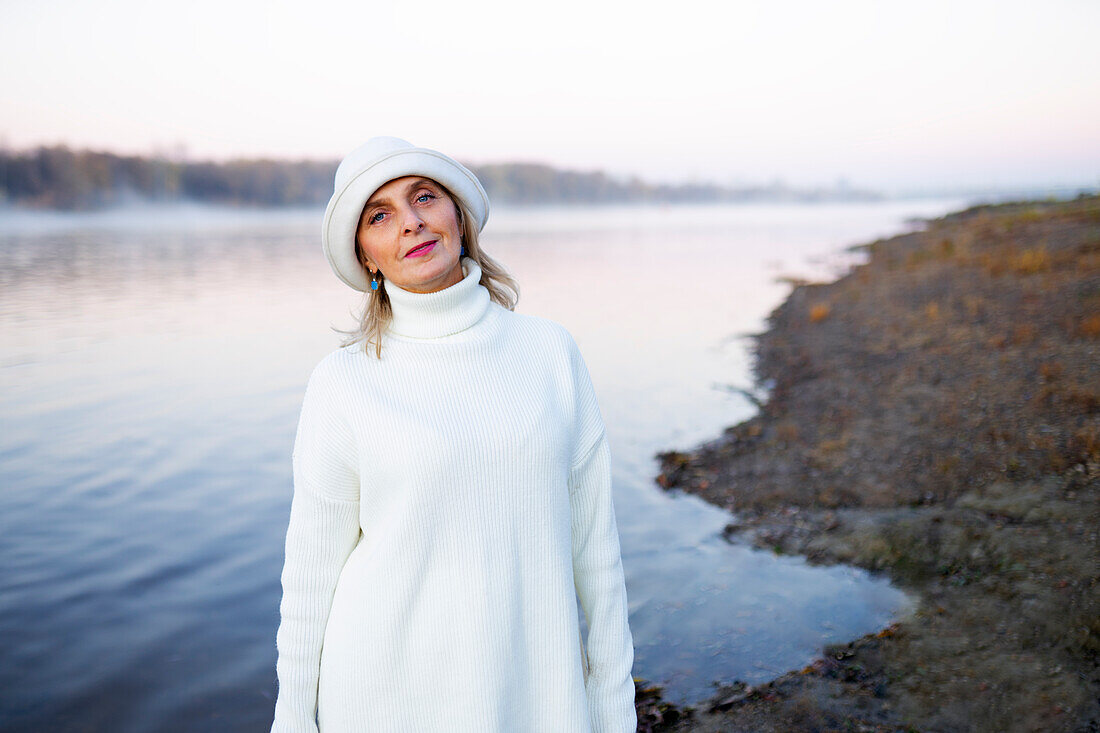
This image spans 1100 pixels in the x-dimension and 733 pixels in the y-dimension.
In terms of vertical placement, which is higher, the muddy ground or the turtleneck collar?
the turtleneck collar

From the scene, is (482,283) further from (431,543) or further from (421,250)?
(431,543)

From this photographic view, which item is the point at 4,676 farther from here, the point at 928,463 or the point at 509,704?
the point at 928,463

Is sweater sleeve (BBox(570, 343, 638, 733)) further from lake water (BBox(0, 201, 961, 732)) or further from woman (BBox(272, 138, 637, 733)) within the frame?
lake water (BBox(0, 201, 961, 732))

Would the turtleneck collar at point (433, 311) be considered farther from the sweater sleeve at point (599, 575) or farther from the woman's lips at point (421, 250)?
the sweater sleeve at point (599, 575)

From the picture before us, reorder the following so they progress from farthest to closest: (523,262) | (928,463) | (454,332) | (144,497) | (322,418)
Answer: (523,262), (144,497), (928,463), (454,332), (322,418)

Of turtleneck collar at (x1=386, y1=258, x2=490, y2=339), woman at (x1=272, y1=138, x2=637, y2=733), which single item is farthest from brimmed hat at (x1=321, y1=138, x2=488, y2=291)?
turtleneck collar at (x1=386, y1=258, x2=490, y2=339)

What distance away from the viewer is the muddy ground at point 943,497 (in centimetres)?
388

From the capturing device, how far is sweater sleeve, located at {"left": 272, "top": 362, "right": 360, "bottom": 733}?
5.82 ft

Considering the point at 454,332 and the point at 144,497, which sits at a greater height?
the point at 454,332

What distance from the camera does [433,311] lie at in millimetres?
1896

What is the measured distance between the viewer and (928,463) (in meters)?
6.98

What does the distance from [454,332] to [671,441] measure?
7.90 meters

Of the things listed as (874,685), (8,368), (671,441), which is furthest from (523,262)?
(874,685)

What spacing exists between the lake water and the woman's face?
3.41 m
